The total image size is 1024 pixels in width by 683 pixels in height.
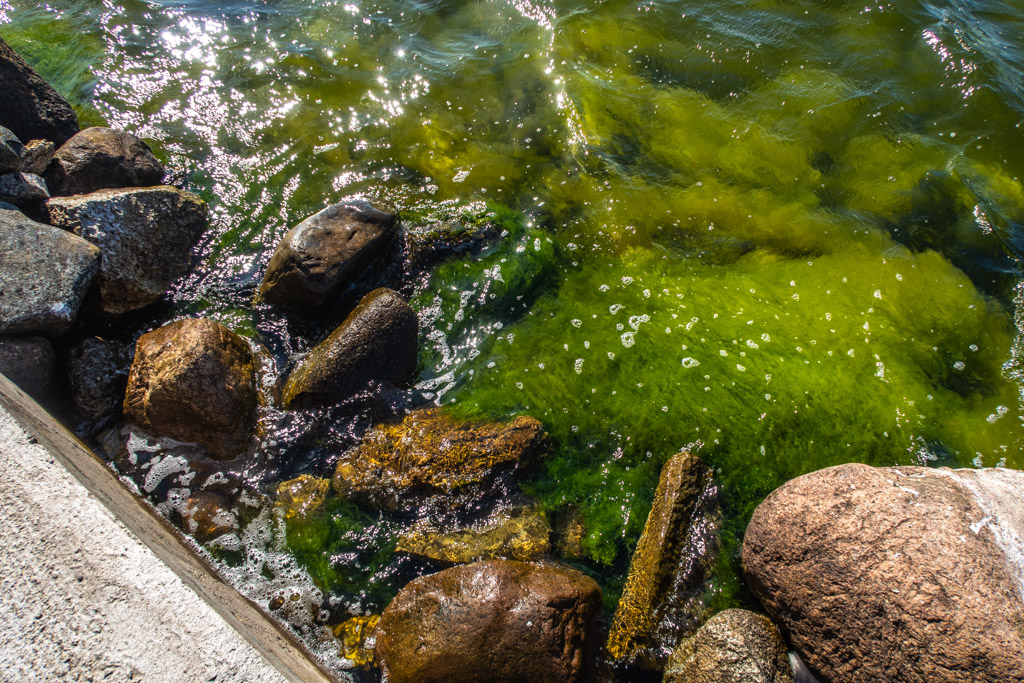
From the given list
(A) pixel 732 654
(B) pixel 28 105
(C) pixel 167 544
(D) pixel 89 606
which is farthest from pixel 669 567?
(B) pixel 28 105

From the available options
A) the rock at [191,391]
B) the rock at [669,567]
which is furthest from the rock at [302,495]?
the rock at [669,567]

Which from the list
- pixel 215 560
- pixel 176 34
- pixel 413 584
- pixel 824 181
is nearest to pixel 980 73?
pixel 824 181

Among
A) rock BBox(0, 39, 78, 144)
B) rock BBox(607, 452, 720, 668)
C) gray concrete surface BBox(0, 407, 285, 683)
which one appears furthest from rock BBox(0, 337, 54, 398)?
rock BBox(607, 452, 720, 668)

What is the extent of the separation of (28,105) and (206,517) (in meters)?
3.74

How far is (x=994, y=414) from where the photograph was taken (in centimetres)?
390

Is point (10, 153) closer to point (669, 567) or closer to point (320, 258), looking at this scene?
point (320, 258)

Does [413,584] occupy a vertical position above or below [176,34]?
below

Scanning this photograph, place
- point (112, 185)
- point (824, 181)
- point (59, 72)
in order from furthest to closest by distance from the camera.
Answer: point (59, 72) → point (824, 181) → point (112, 185)

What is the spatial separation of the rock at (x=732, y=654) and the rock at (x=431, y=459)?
4.42 feet

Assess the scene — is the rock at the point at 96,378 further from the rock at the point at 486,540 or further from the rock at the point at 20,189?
the rock at the point at 486,540

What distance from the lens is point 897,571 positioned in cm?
262

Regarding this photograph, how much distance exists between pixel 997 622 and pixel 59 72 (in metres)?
8.48

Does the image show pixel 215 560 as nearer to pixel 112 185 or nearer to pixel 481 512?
pixel 481 512

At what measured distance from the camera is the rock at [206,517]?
10.8 ft
